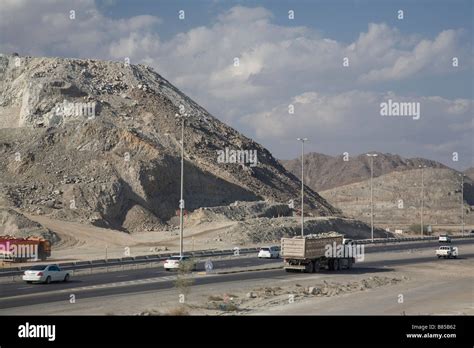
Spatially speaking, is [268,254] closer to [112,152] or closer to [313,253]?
[313,253]

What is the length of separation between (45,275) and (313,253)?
17.2 m

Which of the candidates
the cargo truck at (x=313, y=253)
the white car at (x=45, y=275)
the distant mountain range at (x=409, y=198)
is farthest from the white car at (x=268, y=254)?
the distant mountain range at (x=409, y=198)

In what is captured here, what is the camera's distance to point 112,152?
94625mm

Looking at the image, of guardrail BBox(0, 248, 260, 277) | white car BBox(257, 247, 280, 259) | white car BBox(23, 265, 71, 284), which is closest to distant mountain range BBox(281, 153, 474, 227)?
guardrail BBox(0, 248, 260, 277)

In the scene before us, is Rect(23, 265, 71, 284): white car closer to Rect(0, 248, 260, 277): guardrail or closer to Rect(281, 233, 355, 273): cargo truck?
Rect(0, 248, 260, 277): guardrail

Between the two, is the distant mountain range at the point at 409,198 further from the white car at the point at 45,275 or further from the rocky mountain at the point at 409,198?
the white car at the point at 45,275

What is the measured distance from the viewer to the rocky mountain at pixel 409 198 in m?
162

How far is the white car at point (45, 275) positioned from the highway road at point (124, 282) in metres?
0.50

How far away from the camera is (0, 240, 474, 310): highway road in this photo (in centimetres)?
3188

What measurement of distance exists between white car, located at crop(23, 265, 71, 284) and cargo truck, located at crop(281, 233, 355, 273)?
14262 millimetres

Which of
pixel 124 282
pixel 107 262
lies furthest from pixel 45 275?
pixel 107 262
